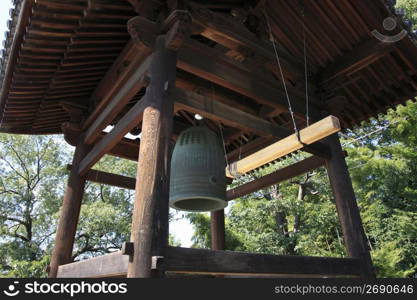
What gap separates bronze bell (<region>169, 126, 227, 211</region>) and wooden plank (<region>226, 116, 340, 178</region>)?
0.19 meters

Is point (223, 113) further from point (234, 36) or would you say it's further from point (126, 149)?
point (126, 149)

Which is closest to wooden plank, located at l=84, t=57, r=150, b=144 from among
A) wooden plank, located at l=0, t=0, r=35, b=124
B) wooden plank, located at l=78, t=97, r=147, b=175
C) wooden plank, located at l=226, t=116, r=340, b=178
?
wooden plank, located at l=78, t=97, r=147, b=175

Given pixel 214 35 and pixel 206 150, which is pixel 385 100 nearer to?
pixel 214 35

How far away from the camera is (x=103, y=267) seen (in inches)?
99.8

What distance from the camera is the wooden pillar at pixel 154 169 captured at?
2.12 metres

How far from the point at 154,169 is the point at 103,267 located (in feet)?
3.00

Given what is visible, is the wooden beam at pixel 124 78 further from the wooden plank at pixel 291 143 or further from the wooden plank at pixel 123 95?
the wooden plank at pixel 291 143

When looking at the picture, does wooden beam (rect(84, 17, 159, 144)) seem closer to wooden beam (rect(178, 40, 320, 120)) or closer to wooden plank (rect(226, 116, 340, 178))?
wooden beam (rect(178, 40, 320, 120))

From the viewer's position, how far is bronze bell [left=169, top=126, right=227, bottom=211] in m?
2.78

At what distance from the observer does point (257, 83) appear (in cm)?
363

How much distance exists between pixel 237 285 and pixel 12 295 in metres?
1.40

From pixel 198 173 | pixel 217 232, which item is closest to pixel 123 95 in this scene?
pixel 198 173

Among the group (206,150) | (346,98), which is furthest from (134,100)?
(346,98)

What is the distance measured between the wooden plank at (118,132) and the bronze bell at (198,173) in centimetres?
51
